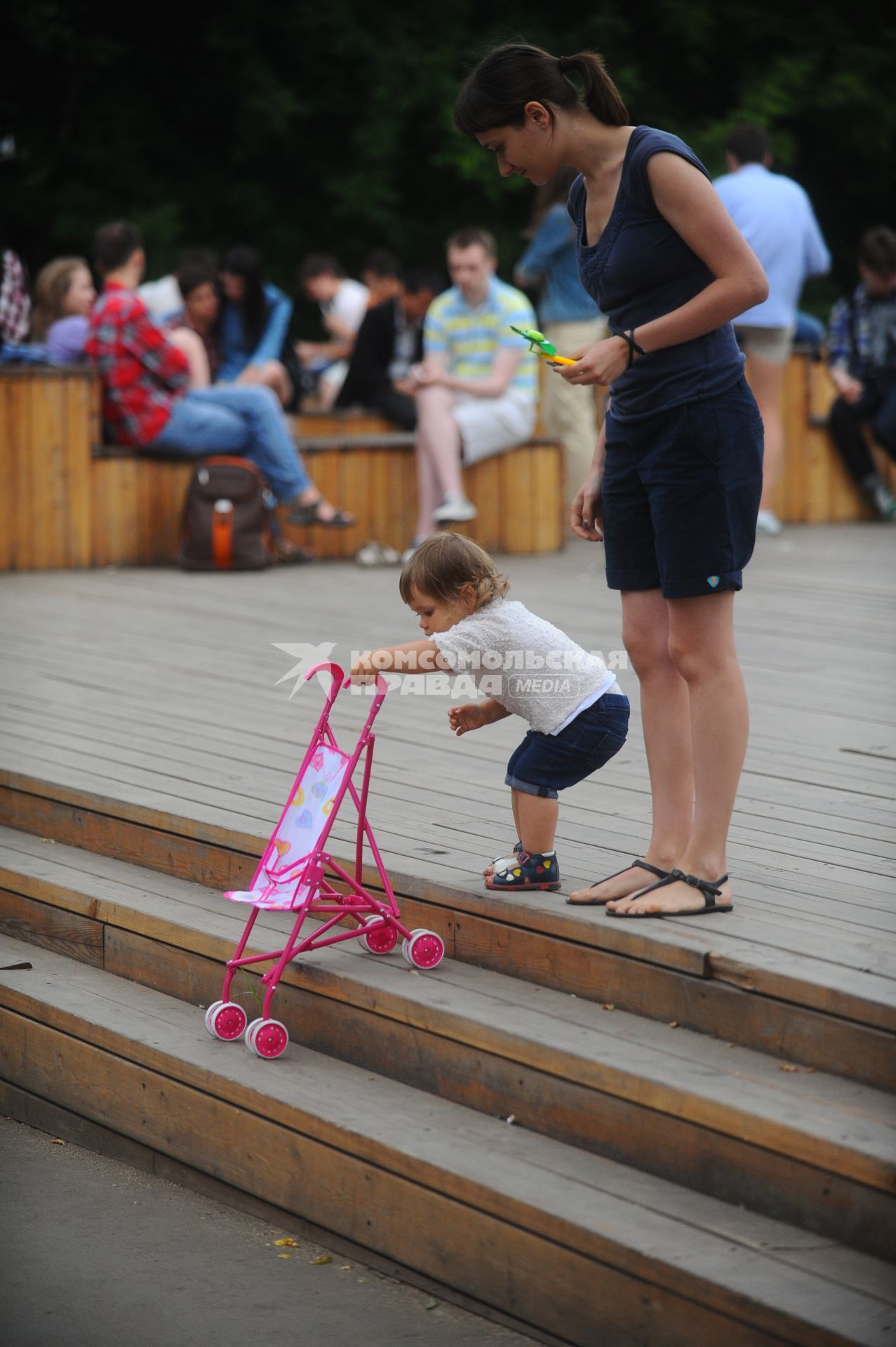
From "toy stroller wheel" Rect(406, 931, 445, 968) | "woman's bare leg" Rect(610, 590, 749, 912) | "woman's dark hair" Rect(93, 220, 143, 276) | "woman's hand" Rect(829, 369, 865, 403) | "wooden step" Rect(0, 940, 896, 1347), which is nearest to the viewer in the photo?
"wooden step" Rect(0, 940, 896, 1347)

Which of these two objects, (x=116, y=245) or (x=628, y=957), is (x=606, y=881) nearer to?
(x=628, y=957)

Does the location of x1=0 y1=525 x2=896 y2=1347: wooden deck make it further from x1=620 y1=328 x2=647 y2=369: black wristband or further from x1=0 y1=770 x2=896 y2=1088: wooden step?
x1=620 y1=328 x2=647 y2=369: black wristband

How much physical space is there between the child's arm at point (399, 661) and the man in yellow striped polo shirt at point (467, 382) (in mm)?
5062

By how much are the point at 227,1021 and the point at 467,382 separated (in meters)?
5.55

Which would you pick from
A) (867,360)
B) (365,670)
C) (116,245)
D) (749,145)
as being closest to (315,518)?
(116,245)

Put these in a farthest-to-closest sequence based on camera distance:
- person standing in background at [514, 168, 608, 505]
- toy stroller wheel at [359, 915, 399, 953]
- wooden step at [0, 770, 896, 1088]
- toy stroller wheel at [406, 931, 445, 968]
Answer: person standing in background at [514, 168, 608, 505]
toy stroller wheel at [359, 915, 399, 953]
toy stroller wheel at [406, 931, 445, 968]
wooden step at [0, 770, 896, 1088]

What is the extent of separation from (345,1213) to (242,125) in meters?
16.5

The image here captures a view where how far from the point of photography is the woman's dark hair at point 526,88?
3.14 metres

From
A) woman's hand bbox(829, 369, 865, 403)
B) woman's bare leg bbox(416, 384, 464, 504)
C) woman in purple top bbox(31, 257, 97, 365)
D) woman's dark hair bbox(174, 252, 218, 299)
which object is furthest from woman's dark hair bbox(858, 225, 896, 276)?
woman in purple top bbox(31, 257, 97, 365)

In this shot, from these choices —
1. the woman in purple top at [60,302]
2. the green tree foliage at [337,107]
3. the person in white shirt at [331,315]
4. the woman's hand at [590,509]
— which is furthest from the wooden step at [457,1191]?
the green tree foliage at [337,107]

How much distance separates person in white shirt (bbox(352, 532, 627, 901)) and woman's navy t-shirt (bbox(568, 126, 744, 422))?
463mm

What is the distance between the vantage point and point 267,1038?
3.44 m

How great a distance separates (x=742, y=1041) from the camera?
3014 mm

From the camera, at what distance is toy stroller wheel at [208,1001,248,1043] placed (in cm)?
354
